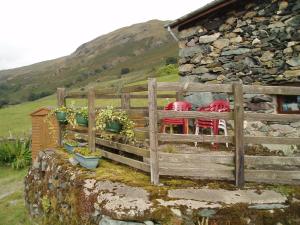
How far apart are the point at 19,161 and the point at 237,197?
1503 cm

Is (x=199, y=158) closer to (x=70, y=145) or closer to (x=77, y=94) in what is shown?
(x=70, y=145)

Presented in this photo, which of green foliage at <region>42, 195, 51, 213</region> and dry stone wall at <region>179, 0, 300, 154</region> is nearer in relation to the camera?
green foliage at <region>42, 195, 51, 213</region>

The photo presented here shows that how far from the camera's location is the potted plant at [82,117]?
8414 mm

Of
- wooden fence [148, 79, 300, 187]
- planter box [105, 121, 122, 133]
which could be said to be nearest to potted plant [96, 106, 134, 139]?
planter box [105, 121, 122, 133]

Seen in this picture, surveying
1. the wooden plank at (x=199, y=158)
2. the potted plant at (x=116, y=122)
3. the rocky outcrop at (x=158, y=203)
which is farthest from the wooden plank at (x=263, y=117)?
the potted plant at (x=116, y=122)

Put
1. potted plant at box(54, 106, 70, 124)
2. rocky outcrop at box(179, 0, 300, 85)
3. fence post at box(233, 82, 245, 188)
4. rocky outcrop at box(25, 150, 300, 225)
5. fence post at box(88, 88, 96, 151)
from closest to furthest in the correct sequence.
A: rocky outcrop at box(25, 150, 300, 225)
fence post at box(233, 82, 245, 188)
fence post at box(88, 88, 96, 151)
rocky outcrop at box(179, 0, 300, 85)
potted plant at box(54, 106, 70, 124)

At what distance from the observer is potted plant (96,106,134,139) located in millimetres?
7035

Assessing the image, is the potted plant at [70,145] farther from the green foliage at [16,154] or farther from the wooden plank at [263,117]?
the green foliage at [16,154]

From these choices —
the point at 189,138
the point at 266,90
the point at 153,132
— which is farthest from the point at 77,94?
the point at 266,90

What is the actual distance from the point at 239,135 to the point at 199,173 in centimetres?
89

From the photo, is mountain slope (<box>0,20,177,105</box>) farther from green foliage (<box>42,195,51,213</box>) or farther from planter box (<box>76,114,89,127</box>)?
green foliage (<box>42,195,51,213</box>)

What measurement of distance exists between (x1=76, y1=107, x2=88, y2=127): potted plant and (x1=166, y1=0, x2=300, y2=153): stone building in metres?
3.18

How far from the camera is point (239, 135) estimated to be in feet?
19.1

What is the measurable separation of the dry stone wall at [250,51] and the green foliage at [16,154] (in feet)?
37.4
